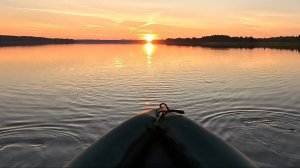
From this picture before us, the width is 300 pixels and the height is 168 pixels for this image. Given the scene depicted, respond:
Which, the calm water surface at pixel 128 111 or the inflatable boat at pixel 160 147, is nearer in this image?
the inflatable boat at pixel 160 147

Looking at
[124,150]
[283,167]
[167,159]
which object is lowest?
[283,167]

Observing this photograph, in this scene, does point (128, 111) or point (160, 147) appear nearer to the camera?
point (160, 147)

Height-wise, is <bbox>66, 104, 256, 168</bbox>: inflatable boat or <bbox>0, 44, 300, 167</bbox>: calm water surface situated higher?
<bbox>66, 104, 256, 168</bbox>: inflatable boat

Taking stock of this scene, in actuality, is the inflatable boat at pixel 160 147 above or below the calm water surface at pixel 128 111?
above

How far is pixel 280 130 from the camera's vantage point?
1188 centimetres

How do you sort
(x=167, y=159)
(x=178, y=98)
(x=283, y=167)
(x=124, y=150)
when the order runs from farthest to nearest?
(x=178, y=98)
(x=283, y=167)
(x=167, y=159)
(x=124, y=150)

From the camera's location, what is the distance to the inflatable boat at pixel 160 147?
6.04 metres

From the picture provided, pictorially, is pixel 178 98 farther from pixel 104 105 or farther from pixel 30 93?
pixel 30 93

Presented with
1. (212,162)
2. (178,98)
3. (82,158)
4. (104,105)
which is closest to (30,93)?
(104,105)

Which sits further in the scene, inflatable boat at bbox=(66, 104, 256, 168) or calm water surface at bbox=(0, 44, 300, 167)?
calm water surface at bbox=(0, 44, 300, 167)

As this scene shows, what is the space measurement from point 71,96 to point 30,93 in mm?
2832

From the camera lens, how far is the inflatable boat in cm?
604

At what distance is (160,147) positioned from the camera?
24.1ft

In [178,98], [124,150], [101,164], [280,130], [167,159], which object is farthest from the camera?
[178,98]
